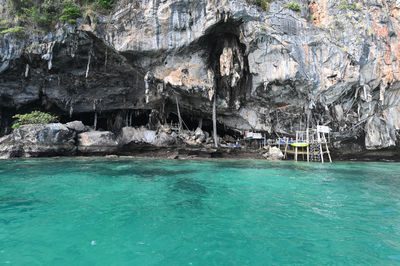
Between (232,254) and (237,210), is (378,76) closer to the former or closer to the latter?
(237,210)

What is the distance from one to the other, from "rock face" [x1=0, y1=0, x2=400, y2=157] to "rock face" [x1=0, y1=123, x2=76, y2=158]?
441cm

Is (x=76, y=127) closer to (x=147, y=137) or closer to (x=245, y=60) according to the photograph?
(x=147, y=137)

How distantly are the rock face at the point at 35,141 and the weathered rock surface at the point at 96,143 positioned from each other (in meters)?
1.17

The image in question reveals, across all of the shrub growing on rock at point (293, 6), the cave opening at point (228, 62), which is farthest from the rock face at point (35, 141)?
the shrub growing on rock at point (293, 6)

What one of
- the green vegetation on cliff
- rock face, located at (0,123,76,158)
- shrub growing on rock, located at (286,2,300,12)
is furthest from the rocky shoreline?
shrub growing on rock, located at (286,2,300,12)

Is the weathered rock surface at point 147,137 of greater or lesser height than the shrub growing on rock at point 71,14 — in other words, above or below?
below

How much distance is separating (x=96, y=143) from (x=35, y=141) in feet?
11.8

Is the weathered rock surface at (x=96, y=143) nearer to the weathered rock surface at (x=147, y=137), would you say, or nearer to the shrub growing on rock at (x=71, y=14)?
the weathered rock surface at (x=147, y=137)

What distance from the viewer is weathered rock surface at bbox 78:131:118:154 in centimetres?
1600

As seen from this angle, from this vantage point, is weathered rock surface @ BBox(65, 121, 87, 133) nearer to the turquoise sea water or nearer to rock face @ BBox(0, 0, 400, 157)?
rock face @ BBox(0, 0, 400, 157)

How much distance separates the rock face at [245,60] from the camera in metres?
14.4

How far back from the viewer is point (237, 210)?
4320mm

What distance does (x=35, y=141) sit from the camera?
14.3 metres

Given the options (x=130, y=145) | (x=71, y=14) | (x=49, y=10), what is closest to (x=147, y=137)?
(x=130, y=145)
